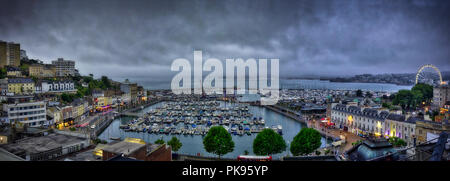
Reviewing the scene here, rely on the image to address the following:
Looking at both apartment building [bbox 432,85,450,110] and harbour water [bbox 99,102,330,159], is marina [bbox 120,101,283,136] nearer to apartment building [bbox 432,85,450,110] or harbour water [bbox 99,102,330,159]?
harbour water [bbox 99,102,330,159]

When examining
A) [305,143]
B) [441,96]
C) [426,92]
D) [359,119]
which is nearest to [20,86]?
[305,143]

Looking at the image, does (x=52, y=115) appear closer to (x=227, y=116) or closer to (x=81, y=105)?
(x=81, y=105)

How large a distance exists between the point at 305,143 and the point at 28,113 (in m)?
14.9

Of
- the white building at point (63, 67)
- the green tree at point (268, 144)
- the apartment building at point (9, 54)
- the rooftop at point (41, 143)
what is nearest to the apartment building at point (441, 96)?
the green tree at point (268, 144)

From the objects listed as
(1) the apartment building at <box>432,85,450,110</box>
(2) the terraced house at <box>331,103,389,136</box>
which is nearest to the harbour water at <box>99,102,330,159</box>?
(2) the terraced house at <box>331,103,389,136</box>

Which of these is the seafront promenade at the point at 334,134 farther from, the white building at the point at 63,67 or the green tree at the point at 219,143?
the white building at the point at 63,67

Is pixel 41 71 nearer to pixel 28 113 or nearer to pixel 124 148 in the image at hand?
pixel 28 113

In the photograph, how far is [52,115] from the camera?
14.4 m

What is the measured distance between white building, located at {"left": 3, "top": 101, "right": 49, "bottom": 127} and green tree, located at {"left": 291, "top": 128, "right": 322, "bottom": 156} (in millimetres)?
13912

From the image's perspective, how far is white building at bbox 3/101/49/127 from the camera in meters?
11.8

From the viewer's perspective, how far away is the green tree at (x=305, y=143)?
843 cm
